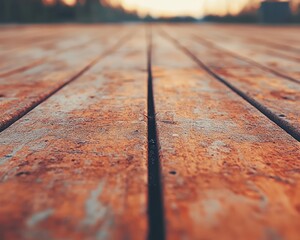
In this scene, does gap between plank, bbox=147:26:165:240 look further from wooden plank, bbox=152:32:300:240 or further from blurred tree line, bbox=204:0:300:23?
blurred tree line, bbox=204:0:300:23

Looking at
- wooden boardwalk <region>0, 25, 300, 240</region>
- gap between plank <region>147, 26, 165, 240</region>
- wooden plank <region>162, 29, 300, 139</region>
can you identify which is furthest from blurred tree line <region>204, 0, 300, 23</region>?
gap between plank <region>147, 26, 165, 240</region>

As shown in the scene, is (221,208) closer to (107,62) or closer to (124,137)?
(124,137)

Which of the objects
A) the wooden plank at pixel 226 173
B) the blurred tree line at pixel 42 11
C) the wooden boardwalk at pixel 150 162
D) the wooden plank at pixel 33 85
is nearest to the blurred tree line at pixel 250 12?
the blurred tree line at pixel 42 11

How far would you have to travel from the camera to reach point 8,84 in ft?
3.75

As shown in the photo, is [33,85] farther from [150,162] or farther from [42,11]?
[42,11]

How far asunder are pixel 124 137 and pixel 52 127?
0.16 metres

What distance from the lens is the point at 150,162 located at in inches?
20.8

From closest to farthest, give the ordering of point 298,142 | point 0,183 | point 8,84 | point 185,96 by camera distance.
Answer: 1. point 0,183
2. point 298,142
3. point 185,96
4. point 8,84

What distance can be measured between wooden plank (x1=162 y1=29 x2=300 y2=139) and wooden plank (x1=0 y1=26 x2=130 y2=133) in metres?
0.55

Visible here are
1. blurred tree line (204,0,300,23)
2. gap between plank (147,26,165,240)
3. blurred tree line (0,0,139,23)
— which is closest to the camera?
gap between plank (147,26,165,240)

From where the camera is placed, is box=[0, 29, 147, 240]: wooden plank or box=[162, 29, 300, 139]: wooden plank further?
box=[162, 29, 300, 139]: wooden plank

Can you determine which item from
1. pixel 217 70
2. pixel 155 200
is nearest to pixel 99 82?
pixel 217 70

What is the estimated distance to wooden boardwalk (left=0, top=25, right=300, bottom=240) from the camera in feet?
1.21

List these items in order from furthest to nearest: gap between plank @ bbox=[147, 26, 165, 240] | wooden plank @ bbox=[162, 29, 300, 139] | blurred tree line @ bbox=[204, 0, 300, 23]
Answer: blurred tree line @ bbox=[204, 0, 300, 23], wooden plank @ bbox=[162, 29, 300, 139], gap between plank @ bbox=[147, 26, 165, 240]
